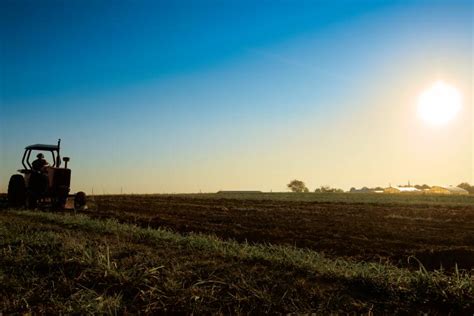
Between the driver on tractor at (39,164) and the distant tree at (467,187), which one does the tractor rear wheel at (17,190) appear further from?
the distant tree at (467,187)

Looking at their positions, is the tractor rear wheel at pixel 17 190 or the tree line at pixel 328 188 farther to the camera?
the tree line at pixel 328 188

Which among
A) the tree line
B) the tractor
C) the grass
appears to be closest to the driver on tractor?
the tractor

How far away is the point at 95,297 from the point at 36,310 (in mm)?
553

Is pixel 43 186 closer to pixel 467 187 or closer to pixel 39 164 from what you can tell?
pixel 39 164

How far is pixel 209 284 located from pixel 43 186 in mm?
13412

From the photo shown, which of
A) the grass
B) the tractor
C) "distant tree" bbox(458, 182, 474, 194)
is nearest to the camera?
the grass

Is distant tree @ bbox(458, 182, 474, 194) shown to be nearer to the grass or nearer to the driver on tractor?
the driver on tractor

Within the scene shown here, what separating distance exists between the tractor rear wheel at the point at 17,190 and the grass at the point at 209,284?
36.5ft

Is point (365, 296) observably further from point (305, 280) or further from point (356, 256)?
point (356, 256)

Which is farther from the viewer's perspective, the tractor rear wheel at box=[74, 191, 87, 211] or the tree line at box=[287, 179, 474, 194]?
the tree line at box=[287, 179, 474, 194]

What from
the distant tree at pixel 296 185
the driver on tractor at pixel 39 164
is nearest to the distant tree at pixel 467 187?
the distant tree at pixel 296 185

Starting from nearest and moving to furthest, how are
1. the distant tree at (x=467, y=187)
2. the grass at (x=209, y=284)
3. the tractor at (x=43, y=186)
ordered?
the grass at (x=209, y=284) → the tractor at (x=43, y=186) → the distant tree at (x=467, y=187)

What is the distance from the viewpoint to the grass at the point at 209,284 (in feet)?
13.3

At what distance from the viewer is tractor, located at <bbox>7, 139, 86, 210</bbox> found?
1571cm
